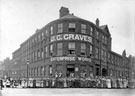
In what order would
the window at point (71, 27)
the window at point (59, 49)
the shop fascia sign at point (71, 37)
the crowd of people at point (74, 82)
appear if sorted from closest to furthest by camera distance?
the shop fascia sign at point (71, 37) → the window at point (71, 27) → the window at point (59, 49) → the crowd of people at point (74, 82)

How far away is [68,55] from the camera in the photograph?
1511 centimetres

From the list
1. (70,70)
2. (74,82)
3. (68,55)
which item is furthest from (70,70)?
(68,55)

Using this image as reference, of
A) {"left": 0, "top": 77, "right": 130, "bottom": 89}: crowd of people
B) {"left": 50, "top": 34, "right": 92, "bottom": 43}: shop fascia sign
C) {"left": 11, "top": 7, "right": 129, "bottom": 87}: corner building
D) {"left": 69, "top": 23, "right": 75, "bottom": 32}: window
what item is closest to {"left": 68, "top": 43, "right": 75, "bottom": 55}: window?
{"left": 11, "top": 7, "right": 129, "bottom": 87}: corner building

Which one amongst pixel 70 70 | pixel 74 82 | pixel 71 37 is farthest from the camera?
pixel 70 70

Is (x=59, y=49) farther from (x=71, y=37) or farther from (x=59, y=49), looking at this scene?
(x=71, y=37)

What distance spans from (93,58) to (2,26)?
7.81 metres

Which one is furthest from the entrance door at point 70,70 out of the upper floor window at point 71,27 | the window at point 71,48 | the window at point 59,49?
the upper floor window at point 71,27

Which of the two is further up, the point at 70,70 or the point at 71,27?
the point at 71,27

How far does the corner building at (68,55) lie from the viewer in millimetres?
13523

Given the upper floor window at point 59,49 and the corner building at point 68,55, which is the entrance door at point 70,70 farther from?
the upper floor window at point 59,49

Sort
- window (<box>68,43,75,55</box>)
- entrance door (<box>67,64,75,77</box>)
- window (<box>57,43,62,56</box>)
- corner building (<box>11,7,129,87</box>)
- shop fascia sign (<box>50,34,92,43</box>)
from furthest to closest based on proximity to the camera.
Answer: entrance door (<box>67,64,75,77</box>) → window (<box>68,43,75,55</box>) → window (<box>57,43,62,56</box>) → shop fascia sign (<box>50,34,92,43</box>) → corner building (<box>11,7,129,87</box>)

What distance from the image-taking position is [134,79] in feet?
57.5

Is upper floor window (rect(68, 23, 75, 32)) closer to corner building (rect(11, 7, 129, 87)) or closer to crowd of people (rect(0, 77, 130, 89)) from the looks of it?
corner building (rect(11, 7, 129, 87))

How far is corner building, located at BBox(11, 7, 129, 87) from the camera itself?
13523mm
